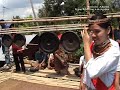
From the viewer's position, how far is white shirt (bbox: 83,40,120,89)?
7.07 feet

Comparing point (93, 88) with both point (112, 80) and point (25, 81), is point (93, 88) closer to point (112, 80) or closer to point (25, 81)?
point (112, 80)

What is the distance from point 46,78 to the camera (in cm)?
826

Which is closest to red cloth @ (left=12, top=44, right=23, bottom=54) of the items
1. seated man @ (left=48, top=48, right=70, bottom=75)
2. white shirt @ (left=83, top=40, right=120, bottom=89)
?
seated man @ (left=48, top=48, right=70, bottom=75)

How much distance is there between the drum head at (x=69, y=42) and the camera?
28.2 ft

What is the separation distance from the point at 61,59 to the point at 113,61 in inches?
248

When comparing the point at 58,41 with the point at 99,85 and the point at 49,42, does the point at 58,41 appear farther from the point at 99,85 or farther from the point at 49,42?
the point at 99,85

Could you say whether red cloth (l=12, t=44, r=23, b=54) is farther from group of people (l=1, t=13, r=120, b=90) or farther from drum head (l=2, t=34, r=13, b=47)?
group of people (l=1, t=13, r=120, b=90)

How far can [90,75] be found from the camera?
218 cm

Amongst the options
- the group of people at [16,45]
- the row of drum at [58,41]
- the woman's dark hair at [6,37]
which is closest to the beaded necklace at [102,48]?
the row of drum at [58,41]

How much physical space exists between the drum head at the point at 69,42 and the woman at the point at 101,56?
6.21 metres

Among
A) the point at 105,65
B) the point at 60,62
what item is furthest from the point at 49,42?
the point at 105,65

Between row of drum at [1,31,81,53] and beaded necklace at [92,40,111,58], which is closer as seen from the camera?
beaded necklace at [92,40,111,58]

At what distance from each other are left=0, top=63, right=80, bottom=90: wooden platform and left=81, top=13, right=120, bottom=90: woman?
491 centimetres

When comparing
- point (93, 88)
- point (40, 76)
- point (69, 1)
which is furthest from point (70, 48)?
point (69, 1)
